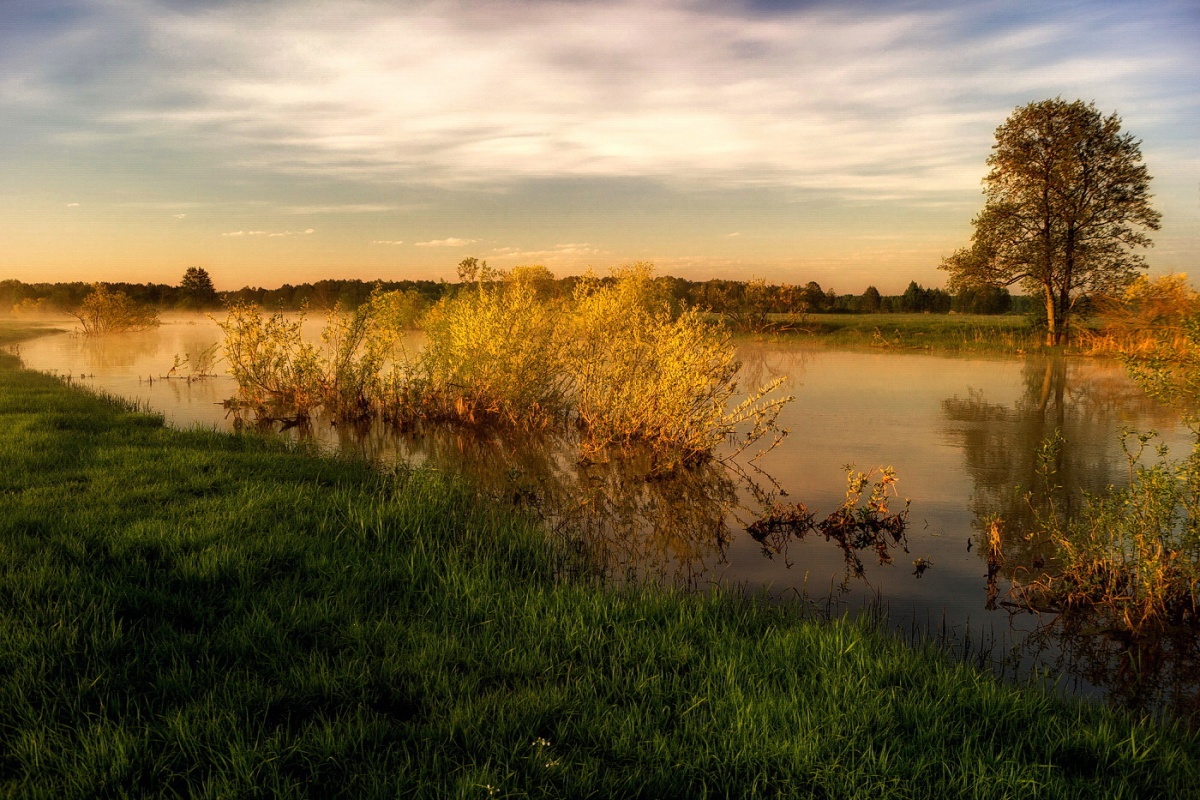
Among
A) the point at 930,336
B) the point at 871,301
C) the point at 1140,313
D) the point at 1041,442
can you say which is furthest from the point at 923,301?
the point at 1041,442

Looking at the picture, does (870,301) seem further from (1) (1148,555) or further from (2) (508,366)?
(1) (1148,555)

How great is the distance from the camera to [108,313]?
62688 mm

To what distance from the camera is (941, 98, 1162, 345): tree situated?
41.3m

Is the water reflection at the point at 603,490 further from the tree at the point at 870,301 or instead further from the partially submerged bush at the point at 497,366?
the tree at the point at 870,301

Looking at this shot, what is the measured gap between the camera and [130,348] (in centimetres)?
4638

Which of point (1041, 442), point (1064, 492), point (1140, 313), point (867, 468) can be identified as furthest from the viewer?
point (1140, 313)

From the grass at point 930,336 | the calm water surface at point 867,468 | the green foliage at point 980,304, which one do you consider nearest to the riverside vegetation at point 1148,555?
the calm water surface at point 867,468

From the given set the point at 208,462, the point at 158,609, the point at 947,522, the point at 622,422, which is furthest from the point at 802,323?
the point at 158,609

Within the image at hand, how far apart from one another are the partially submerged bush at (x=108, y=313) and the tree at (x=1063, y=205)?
71081 millimetres

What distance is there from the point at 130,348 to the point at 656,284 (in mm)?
35100

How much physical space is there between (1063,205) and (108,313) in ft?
247

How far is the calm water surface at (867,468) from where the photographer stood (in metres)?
7.15

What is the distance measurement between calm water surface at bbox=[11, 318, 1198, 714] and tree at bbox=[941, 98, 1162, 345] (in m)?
18.2

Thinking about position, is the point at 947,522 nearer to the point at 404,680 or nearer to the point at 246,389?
the point at 404,680
